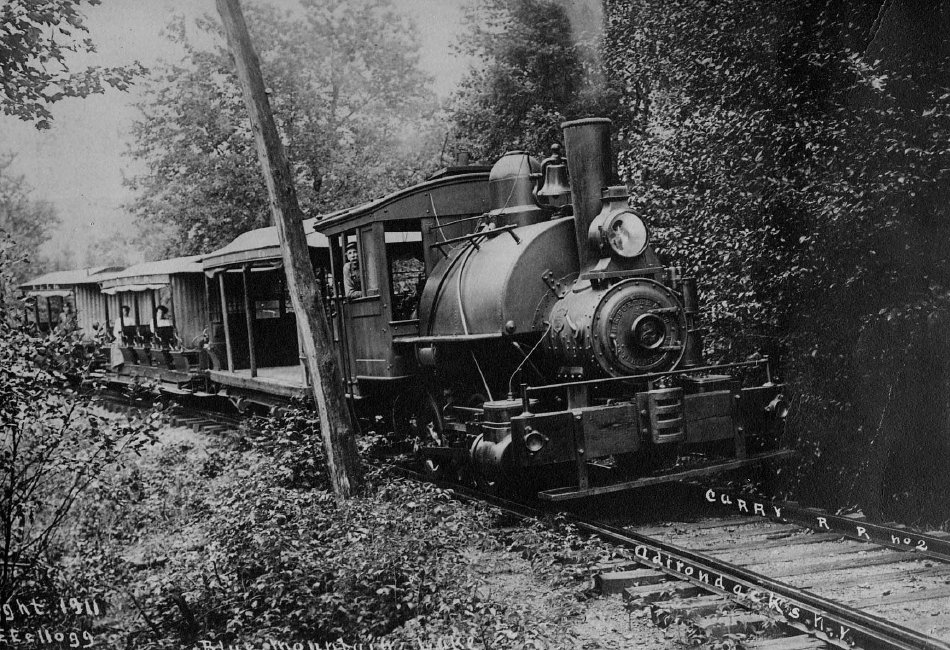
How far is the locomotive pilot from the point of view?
9.39m

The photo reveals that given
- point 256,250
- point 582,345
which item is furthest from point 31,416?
point 256,250

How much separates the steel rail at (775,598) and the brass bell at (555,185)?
2.93 m

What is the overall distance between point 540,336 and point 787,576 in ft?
9.56

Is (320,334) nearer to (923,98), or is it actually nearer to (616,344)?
(616,344)

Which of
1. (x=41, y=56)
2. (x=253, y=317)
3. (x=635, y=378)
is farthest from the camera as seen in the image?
(x=253, y=317)

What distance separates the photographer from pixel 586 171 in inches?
266

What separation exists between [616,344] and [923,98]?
2710 millimetres

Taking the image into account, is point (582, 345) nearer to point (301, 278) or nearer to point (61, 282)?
point (301, 278)

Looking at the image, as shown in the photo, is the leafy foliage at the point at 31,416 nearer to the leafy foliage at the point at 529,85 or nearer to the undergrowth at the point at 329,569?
the undergrowth at the point at 329,569

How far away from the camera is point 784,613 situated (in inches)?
171

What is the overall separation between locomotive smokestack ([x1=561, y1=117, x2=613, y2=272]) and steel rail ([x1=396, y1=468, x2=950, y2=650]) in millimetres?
2398

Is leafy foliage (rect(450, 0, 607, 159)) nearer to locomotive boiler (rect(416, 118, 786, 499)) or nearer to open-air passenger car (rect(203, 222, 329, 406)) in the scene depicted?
open-air passenger car (rect(203, 222, 329, 406))

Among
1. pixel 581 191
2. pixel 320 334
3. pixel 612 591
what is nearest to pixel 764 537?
pixel 612 591

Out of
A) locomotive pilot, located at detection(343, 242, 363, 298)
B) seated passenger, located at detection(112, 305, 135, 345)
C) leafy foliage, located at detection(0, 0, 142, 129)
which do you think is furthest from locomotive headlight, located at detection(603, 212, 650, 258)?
seated passenger, located at detection(112, 305, 135, 345)
